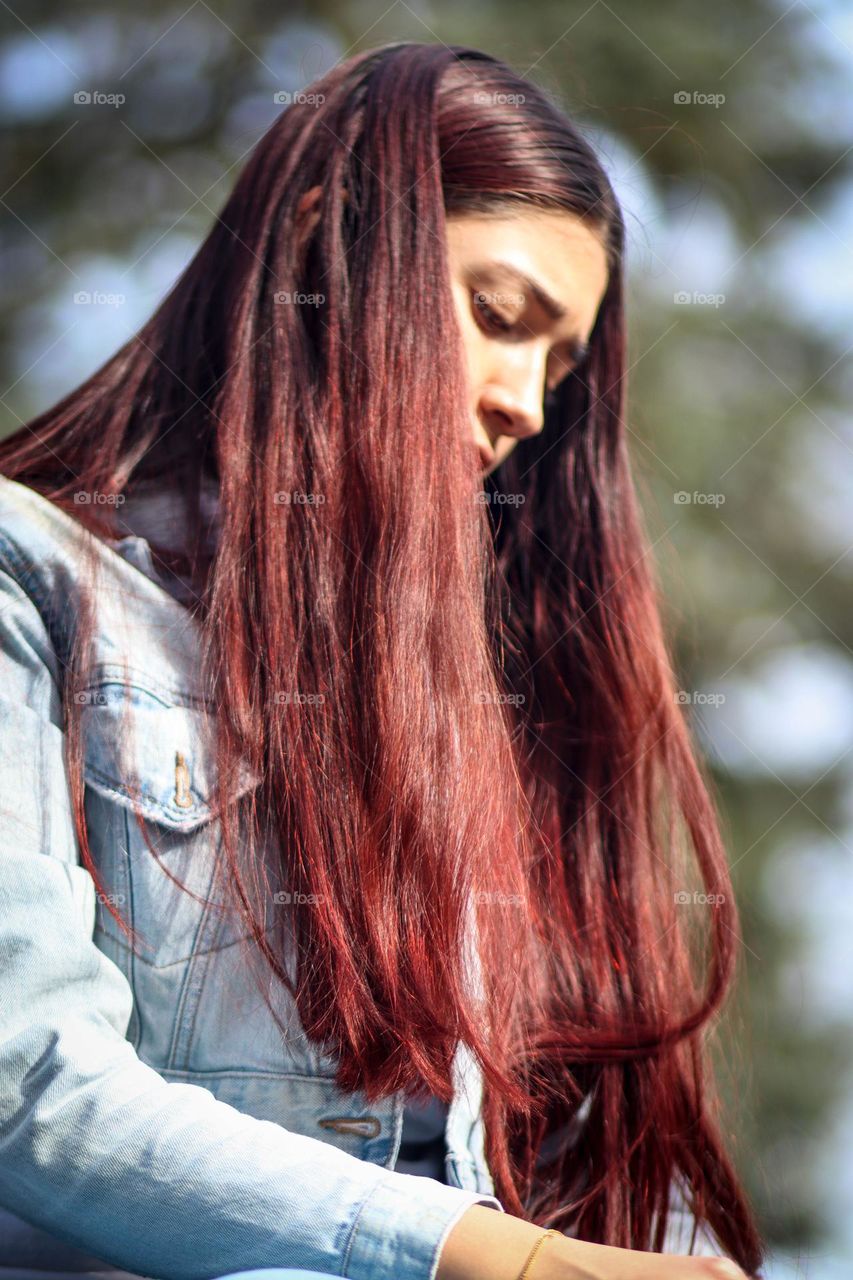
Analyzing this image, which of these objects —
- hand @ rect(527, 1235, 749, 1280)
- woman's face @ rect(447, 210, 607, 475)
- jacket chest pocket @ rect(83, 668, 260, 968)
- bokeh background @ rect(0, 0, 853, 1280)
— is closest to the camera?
hand @ rect(527, 1235, 749, 1280)

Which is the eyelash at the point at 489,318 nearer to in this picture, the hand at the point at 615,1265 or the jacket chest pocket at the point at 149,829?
the jacket chest pocket at the point at 149,829

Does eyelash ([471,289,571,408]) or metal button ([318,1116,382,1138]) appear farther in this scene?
eyelash ([471,289,571,408])

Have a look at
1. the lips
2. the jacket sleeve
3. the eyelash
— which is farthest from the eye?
the jacket sleeve

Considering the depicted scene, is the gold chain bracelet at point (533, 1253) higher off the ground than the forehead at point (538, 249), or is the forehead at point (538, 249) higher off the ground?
the forehead at point (538, 249)

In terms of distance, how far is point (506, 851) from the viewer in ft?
3.43

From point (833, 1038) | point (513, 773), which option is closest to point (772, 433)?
point (833, 1038)

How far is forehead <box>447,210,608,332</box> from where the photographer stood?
3.99 ft

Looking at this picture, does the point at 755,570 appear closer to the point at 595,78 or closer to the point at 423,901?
the point at 595,78

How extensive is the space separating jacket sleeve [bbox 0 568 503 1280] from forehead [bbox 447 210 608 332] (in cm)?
78

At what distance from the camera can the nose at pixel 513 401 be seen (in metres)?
1.25

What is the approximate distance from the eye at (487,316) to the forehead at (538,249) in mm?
26

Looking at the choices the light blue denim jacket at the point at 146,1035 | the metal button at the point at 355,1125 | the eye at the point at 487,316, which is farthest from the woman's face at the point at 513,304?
Result: the metal button at the point at 355,1125

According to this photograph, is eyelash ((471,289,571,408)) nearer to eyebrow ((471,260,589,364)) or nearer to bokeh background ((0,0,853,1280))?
eyebrow ((471,260,589,364))

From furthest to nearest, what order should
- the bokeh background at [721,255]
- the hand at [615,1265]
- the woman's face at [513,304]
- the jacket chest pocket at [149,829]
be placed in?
1. the bokeh background at [721,255]
2. the woman's face at [513,304]
3. the jacket chest pocket at [149,829]
4. the hand at [615,1265]
